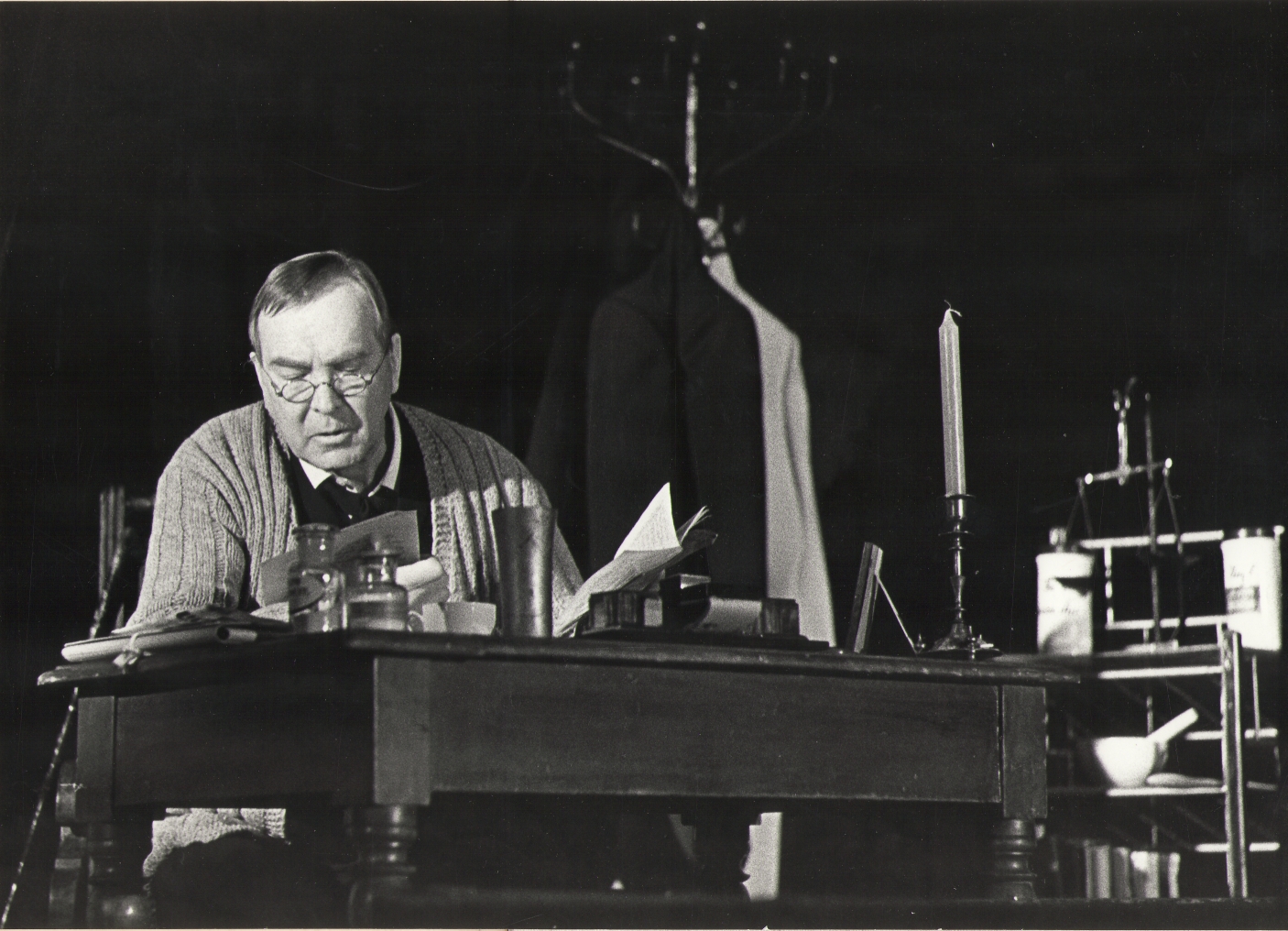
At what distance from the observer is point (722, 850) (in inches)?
101

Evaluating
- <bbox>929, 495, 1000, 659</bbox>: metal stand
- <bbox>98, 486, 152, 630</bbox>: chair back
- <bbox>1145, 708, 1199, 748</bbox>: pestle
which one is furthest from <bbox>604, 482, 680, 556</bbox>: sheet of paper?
<bbox>1145, 708, 1199, 748</bbox>: pestle

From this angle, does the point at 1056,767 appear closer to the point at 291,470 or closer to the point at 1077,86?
the point at 1077,86

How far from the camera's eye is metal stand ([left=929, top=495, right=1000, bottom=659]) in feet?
6.72

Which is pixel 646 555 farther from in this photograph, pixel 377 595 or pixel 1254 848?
pixel 1254 848

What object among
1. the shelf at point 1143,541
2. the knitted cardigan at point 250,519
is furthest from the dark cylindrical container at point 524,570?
the shelf at point 1143,541

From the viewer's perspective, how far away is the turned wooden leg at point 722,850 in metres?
2.55

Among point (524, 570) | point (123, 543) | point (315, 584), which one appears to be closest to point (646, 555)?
point (524, 570)

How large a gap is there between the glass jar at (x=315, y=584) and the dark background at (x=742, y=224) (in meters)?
1.83

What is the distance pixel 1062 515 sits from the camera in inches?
153

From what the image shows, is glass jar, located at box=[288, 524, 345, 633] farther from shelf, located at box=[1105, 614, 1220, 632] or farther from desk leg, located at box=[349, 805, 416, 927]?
shelf, located at box=[1105, 614, 1220, 632]

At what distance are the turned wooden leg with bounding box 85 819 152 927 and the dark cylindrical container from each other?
532 mm

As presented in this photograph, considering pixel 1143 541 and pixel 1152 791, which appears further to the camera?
pixel 1143 541

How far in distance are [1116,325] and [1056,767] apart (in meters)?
1.03

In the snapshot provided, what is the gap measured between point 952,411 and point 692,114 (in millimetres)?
1804
